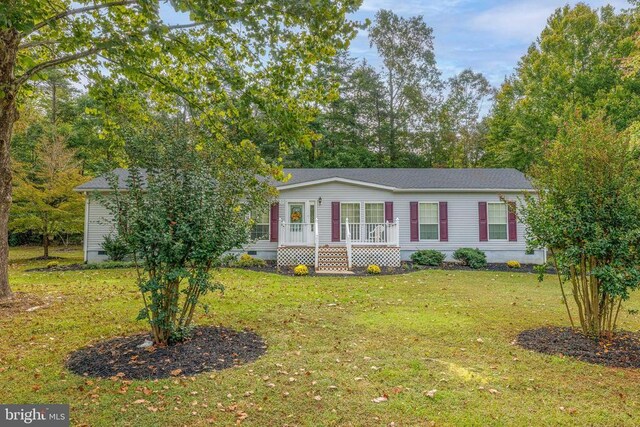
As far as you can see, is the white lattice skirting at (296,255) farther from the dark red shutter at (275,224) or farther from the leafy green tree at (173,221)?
the leafy green tree at (173,221)

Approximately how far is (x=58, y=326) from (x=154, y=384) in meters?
3.35

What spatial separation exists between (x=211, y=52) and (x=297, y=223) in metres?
8.25

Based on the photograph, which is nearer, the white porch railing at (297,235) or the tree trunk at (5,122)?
the tree trunk at (5,122)

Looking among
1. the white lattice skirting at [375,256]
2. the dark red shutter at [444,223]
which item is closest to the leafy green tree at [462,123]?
the dark red shutter at [444,223]

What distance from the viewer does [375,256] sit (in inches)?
578

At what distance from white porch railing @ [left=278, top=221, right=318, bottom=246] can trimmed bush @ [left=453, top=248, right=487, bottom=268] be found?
19.0 feet

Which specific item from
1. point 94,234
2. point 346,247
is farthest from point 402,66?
point 94,234

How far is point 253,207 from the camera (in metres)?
5.24

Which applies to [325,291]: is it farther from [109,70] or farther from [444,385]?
[109,70]

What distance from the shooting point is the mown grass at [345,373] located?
327cm

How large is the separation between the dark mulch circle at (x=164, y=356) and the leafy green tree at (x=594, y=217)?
171 inches

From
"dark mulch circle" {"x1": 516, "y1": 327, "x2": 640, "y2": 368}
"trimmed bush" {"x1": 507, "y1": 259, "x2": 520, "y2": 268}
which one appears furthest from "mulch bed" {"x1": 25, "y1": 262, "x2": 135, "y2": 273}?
"trimmed bush" {"x1": 507, "y1": 259, "x2": 520, "y2": 268}

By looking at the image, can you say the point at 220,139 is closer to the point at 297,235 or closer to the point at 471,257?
the point at 297,235

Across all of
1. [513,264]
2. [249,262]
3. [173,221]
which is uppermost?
[173,221]
